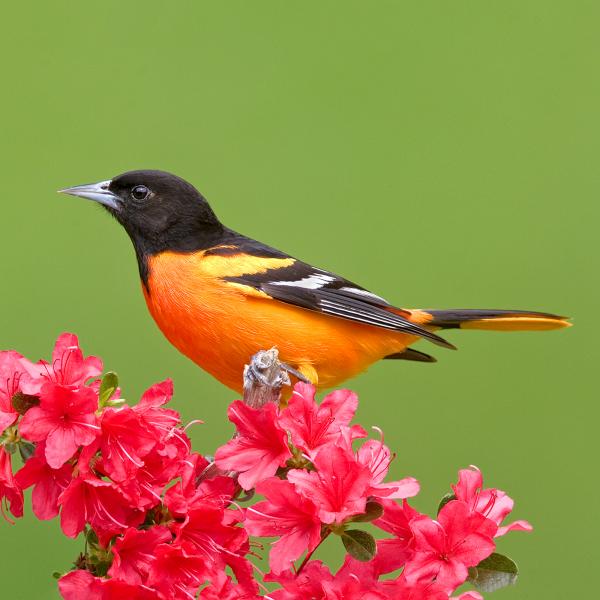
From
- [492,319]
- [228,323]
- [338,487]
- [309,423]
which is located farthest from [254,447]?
[492,319]

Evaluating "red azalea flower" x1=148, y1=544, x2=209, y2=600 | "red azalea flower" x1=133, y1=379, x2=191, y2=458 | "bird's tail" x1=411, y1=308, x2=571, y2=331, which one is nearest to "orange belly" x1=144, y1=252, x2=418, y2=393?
"bird's tail" x1=411, y1=308, x2=571, y2=331

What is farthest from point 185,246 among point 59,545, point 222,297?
point 59,545

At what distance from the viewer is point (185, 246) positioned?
3.73m

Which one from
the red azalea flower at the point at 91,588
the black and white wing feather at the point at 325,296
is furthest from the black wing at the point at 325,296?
the red azalea flower at the point at 91,588

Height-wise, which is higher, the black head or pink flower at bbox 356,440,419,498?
the black head

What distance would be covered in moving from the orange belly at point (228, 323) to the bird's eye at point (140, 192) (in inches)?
9.5

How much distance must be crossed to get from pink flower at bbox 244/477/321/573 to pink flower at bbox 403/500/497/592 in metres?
0.18

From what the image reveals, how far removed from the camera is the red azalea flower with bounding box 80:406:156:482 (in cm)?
202

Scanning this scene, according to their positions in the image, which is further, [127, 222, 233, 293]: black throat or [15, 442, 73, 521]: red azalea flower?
[127, 222, 233, 293]: black throat

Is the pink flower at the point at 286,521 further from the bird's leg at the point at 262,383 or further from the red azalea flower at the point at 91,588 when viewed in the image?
the bird's leg at the point at 262,383

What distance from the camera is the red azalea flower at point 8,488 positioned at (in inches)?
80.0

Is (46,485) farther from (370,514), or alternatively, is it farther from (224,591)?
(370,514)

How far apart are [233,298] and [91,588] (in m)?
1.64

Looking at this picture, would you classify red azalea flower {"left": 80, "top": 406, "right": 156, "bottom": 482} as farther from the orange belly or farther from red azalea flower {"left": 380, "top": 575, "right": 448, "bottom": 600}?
the orange belly
